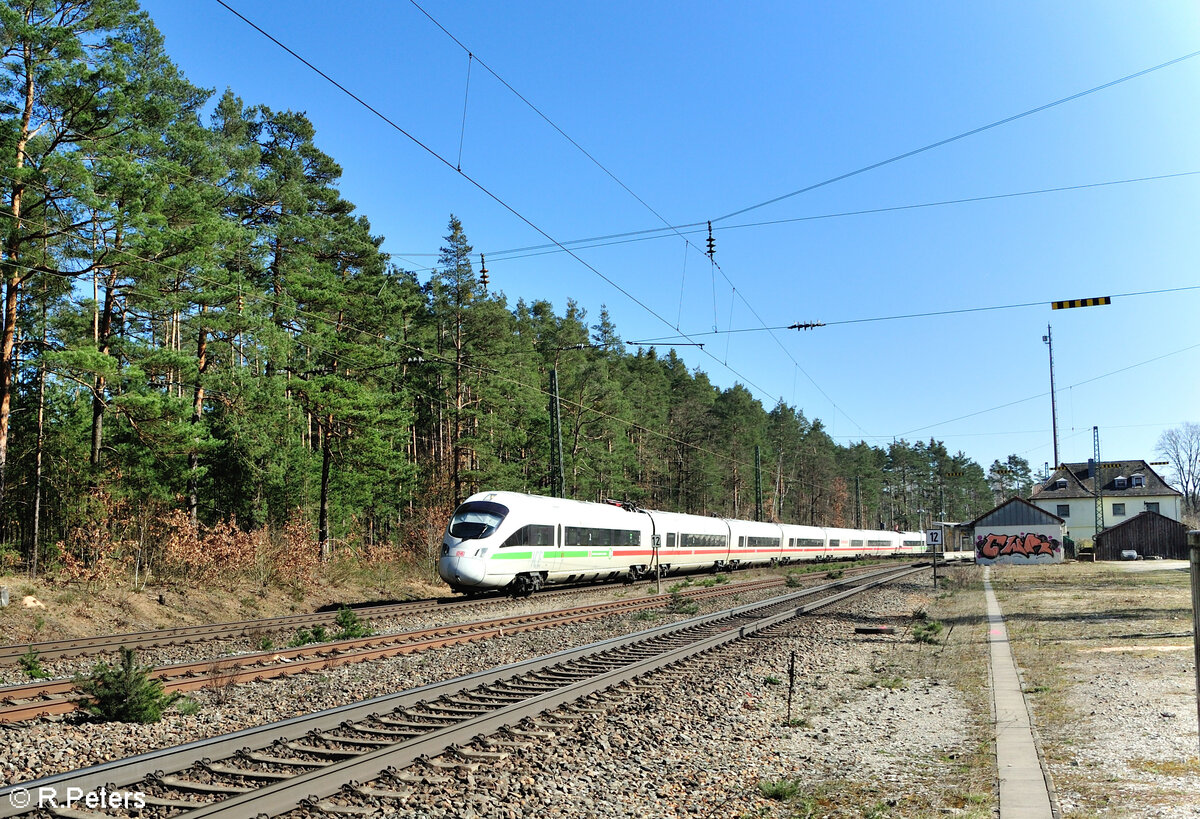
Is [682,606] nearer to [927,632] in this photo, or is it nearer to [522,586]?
[522,586]

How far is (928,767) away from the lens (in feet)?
25.3

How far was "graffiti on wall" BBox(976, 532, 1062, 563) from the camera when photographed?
61125 millimetres

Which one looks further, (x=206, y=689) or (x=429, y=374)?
(x=429, y=374)

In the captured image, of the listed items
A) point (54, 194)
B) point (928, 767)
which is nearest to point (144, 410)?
point (54, 194)

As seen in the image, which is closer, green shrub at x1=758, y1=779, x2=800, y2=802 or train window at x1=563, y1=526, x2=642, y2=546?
green shrub at x1=758, y1=779, x2=800, y2=802

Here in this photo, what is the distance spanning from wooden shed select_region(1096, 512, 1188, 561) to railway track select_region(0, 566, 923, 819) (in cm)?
6195

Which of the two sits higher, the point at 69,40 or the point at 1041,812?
the point at 69,40

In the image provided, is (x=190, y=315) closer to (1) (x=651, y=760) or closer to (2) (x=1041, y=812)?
(1) (x=651, y=760)

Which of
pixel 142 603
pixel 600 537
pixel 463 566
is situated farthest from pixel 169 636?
pixel 600 537

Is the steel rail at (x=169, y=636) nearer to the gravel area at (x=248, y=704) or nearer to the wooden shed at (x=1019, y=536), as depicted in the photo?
the gravel area at (x=248, y=704)

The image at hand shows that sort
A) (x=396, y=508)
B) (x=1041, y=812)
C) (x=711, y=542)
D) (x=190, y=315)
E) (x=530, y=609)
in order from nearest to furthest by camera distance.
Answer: (x=1041, y=812) → (x=530, y=609) → (x=190, y=315) → (x=711, y=542) → (x=396, y=508)

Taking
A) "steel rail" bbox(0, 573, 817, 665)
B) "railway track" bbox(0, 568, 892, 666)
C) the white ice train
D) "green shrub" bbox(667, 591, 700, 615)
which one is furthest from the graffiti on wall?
"steel rail" bbox(0, 573, 817, 665)

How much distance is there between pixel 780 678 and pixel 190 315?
89.9 ft

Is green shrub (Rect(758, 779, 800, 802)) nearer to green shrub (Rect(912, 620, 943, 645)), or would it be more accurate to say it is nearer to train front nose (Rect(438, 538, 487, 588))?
green shrub (Rect(912, 620, 943, 645))
